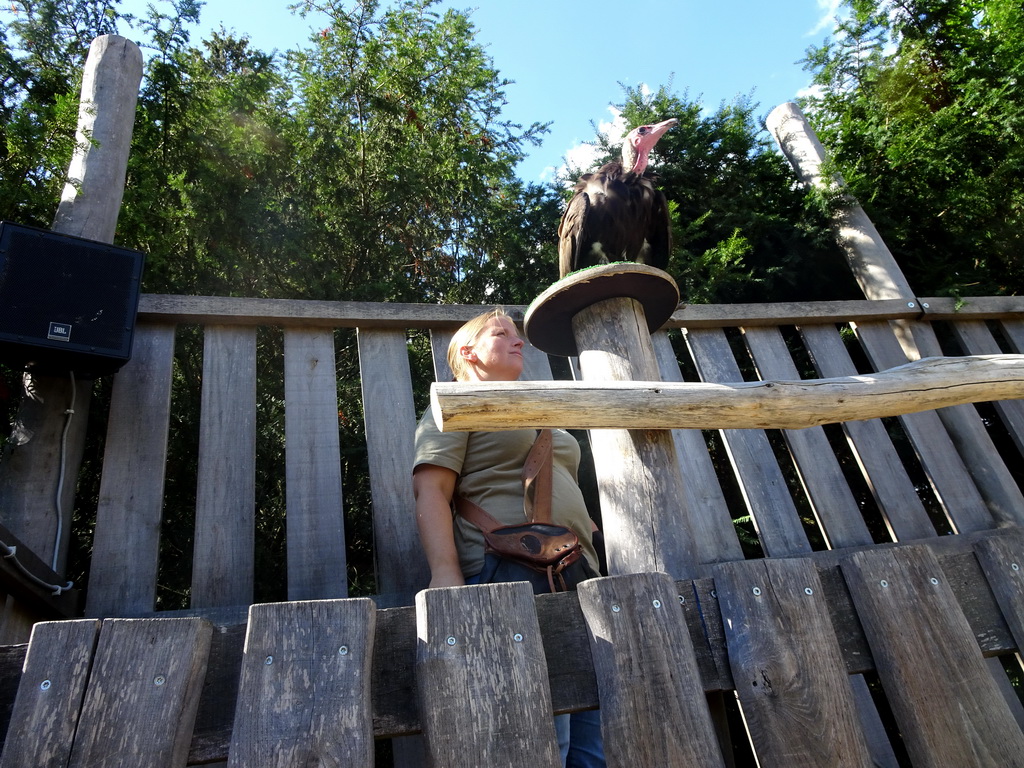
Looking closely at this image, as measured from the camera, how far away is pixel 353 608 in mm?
1324

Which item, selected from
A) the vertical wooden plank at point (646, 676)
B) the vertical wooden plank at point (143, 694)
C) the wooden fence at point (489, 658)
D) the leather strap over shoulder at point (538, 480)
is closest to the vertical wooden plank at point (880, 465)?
the wooden fence at point (489, 658)

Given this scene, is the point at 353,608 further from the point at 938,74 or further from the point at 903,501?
the point at 938,74

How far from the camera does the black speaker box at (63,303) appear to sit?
7.72 feet

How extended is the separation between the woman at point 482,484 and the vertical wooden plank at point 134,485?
941 millimetres

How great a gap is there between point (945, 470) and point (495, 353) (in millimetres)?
2194

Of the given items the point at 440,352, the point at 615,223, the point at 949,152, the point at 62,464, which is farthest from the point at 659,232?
the point at 949,152

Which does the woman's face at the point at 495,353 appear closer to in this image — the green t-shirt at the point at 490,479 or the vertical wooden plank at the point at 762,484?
the green t-shirt at the point at 490,479

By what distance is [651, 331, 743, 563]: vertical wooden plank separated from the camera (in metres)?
2.74

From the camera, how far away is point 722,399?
2031 millimetres

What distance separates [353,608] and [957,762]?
1.21 meters

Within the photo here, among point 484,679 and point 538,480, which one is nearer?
point 484,679

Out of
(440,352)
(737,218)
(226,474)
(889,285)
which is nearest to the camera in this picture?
(226,474)

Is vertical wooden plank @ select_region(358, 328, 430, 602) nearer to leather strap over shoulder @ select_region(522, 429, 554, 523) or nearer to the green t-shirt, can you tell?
the green t-shirt

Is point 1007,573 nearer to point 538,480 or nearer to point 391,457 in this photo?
point 538,480
